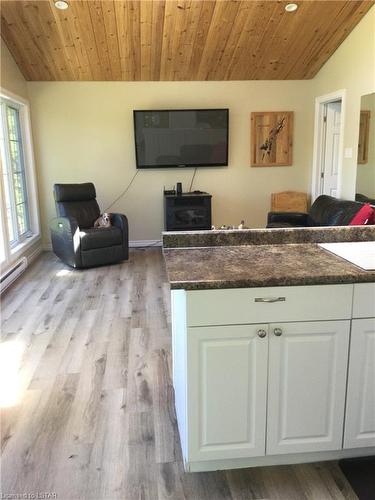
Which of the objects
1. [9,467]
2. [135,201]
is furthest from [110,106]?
[9,467]

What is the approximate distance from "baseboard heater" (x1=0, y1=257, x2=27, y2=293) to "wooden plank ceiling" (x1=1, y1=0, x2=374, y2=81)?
8.18 ft

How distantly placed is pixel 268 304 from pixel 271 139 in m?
4.93

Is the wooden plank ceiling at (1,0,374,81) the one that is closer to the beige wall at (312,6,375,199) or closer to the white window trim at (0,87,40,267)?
the beige wall at (312,6,375,199)

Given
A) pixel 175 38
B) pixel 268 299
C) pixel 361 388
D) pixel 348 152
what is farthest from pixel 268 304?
pixel 175 38

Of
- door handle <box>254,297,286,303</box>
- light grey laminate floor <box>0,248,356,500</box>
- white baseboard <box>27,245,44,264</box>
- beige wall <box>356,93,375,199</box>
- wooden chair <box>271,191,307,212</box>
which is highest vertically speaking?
beige wall <box>356,93,375,199</box>

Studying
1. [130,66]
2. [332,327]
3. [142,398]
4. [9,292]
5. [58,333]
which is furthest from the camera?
[130,66]

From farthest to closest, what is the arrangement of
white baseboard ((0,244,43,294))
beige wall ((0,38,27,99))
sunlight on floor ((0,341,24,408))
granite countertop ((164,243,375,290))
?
1. beige wall ((0,38,27,99))
2. white baseboard ((0,244,43,294))
3. sunlight on floor ((0,341,24,408))
4. granite countertop ((164,243,375,290))

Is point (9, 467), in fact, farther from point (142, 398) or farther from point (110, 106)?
point (110, 106)

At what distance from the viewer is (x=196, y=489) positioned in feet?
5.46

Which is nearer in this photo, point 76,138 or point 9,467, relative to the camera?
point 9,467

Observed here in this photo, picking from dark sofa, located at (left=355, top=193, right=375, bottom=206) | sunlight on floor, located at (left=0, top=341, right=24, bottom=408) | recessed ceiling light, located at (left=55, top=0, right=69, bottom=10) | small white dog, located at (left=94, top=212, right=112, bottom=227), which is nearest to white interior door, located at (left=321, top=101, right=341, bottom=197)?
dark sofa, located at (left=355, top=193, right=375, bottom=206)

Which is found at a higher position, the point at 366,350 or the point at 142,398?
the point at 366,350

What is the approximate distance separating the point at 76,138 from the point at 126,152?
0.71 m

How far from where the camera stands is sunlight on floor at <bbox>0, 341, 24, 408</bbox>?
2.31m
